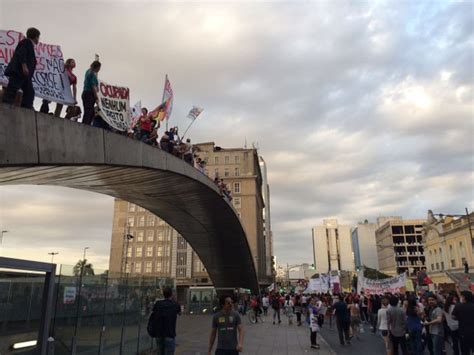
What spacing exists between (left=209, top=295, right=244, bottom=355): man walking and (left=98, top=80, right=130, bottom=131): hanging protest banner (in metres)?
5.63

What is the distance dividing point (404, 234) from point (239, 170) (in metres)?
47.8

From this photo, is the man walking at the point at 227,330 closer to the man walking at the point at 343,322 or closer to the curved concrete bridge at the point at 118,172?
the curved concrete bridge at the point at 118,172

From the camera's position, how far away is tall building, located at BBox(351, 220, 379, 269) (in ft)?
461

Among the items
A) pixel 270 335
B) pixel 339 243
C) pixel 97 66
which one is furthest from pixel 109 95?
pixel 339 243

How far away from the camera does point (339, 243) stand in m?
169

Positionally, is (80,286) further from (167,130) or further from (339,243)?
(339,243)

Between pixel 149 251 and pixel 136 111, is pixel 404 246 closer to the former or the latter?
pixel 149 251

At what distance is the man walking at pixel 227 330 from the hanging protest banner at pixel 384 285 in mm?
18400

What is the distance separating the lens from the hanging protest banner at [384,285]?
74.1 ft

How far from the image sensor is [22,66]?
6.71 metres

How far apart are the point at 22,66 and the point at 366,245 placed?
147 m

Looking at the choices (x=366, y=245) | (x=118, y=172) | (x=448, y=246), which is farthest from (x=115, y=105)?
(x=366, y=245)

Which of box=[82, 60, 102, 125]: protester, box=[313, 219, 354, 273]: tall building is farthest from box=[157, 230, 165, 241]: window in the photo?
box=[82, 60, 102, 125]: protester

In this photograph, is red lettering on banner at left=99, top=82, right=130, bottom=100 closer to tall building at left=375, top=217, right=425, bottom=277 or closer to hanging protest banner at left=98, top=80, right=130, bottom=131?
hanging protest banner at left=98, top=80, right=130, bottom=131
